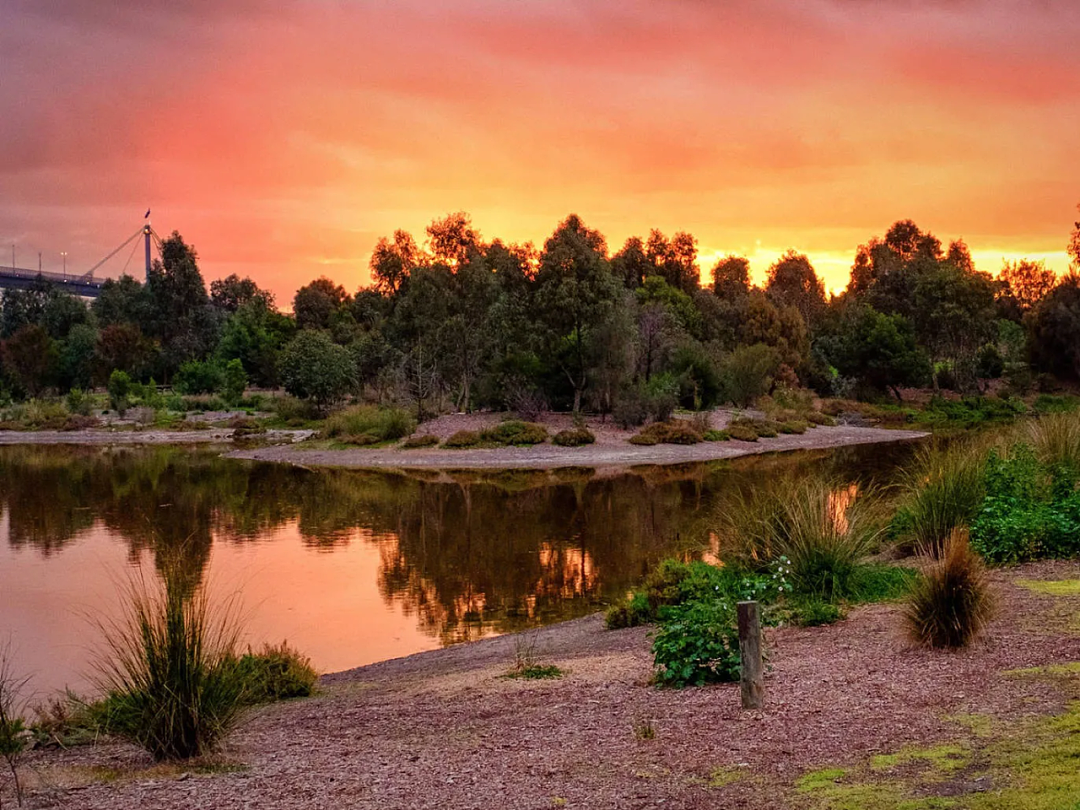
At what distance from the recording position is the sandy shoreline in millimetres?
36125

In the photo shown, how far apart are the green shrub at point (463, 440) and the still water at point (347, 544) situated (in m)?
5.15

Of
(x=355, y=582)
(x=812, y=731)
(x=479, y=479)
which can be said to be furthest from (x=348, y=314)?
(x=812, y=731)

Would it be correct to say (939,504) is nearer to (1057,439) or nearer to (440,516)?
(1057,439)

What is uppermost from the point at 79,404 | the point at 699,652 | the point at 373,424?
the point at 79,404

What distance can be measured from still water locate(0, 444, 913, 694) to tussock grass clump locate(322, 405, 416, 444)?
20.1 feet

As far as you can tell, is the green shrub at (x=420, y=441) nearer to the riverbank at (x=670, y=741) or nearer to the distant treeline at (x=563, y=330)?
the distant treeline at (x=563, y=330)

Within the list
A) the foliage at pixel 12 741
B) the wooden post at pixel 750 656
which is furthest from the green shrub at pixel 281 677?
the wooden post at pixel 750 656

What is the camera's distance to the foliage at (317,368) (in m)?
51.6

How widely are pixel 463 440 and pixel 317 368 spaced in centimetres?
1500

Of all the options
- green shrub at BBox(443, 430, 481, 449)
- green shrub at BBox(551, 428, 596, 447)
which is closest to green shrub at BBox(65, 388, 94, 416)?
green shrub at BBox(443, 430, 481, 449)

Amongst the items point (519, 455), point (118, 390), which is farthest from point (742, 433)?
point (118, 390)

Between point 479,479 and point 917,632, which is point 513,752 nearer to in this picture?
point 917,632

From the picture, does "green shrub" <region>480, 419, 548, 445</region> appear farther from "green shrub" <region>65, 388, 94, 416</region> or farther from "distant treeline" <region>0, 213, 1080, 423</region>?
"green shrub" <region>65, 388, 94, 416</region>

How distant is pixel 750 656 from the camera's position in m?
6.66
